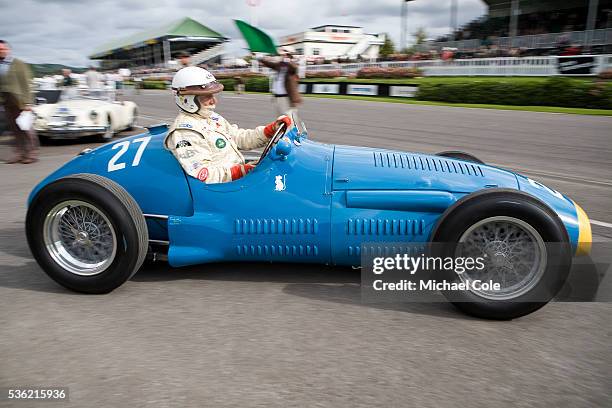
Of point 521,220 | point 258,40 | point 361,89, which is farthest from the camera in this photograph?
point 361,89

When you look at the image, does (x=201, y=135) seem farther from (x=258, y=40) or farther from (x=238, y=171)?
(x=258, y=40)

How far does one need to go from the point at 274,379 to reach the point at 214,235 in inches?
48.0

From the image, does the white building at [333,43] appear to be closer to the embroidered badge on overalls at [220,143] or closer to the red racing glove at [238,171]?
the embroidered badge on overalls at [220,143]

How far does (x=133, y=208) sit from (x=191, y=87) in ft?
3.19

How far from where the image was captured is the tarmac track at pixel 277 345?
88.8 inches

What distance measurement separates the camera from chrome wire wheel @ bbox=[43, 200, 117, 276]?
131 inches

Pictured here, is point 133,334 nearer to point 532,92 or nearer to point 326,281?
point 326,281

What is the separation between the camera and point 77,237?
3363mm

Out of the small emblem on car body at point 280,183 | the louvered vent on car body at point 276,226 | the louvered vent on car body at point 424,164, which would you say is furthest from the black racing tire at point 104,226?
the louvered vent on car body at point 424,164

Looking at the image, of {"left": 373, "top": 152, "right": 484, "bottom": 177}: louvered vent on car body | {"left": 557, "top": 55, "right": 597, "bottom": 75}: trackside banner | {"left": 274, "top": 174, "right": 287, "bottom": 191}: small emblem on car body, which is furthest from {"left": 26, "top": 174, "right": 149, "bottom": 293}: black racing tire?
{"left": 557, "top": 55, "right": 597, "bottom": 75}: trackside banner

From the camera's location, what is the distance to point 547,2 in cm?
4169

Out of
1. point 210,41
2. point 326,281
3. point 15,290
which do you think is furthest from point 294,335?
point 210,41

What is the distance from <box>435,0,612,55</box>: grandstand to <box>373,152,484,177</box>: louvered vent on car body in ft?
96.7

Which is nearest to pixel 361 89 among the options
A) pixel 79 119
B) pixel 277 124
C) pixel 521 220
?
pixel 79 119
